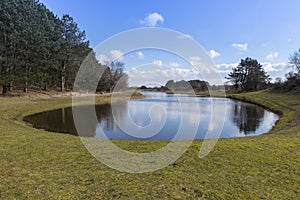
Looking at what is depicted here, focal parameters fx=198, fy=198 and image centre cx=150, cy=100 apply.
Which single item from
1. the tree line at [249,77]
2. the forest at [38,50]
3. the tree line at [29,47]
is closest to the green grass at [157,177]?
the forest at [38,50]

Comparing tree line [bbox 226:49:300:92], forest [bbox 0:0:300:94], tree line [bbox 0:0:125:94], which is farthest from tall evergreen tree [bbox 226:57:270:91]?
tree line [bbox 0:0:125:94]

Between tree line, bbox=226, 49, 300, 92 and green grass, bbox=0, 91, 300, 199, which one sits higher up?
tree line, bbox=226, 49, 300, 92

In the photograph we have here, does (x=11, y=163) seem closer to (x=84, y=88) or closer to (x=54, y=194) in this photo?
(x=54, y=194)

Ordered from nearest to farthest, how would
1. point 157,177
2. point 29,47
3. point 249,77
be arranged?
point 157,177 < point 29,47 < point 249,77

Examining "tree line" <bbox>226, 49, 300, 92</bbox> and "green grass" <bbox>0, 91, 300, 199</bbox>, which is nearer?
"green grass" <bbox>0, 91, 300, 199</bbox>

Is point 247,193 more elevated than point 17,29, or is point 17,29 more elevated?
point 17,29

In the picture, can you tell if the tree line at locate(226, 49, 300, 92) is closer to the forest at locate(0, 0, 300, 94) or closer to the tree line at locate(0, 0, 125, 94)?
the forest at locate(0, 0, 300, 94)

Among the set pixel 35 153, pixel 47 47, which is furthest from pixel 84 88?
pixel 35 153

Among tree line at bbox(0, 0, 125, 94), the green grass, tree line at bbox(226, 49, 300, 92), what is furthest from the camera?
tree line at bbox(226, 49, 300, 92)

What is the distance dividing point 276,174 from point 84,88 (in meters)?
39.9

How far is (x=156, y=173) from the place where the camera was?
491cm

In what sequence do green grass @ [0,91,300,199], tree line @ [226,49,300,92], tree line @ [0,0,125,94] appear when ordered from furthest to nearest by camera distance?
tree line @ [226,49,300,92], tree line @ [0,0,125,94], green grass @ [0,91,300,199]

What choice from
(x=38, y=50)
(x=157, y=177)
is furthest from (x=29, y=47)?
(x=157, y=177)

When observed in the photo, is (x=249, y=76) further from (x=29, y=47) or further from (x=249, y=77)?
(x=29, y=47)
